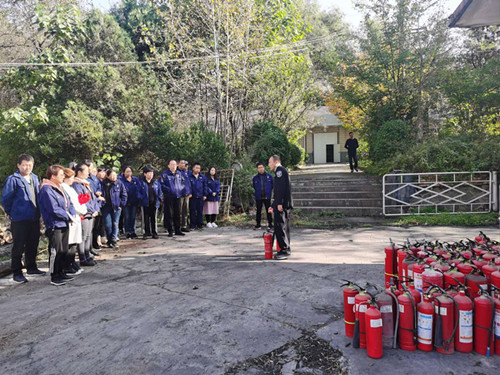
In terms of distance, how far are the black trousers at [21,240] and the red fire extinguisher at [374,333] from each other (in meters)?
5.37

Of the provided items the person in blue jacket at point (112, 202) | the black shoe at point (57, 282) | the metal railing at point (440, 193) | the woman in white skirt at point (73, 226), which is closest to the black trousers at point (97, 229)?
the person in blue jacket at point (112, 202)

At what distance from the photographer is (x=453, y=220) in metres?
10.5

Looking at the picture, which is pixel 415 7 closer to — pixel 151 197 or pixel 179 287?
pixel 151 197

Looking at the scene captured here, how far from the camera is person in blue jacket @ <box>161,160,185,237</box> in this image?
948 centimetres

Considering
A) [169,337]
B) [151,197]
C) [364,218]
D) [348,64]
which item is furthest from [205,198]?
[348,64]

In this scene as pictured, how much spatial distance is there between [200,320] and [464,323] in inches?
102

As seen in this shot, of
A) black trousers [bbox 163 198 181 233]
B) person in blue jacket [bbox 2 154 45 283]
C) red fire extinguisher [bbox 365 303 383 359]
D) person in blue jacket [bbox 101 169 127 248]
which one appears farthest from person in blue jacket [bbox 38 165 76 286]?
red fire extinguisher [bbox 365 303 383 359]

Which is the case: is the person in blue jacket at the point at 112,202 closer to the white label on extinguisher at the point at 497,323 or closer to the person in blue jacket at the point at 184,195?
the person in blue jacket at the point at 184,195

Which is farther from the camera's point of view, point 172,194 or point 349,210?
point 349,210

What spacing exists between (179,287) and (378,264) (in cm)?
326

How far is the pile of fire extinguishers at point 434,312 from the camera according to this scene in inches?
129

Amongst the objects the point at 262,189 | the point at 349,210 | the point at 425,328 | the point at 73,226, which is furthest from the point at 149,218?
the point at 425,328

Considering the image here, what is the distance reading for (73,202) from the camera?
6.25 meters

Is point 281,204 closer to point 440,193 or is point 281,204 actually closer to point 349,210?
point 349,210
